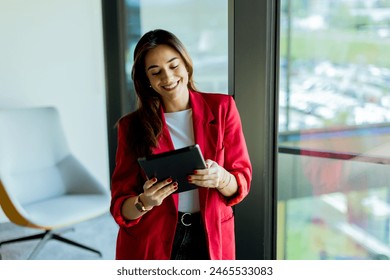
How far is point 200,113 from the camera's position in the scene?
1.01 metres

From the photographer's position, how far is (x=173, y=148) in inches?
39.5

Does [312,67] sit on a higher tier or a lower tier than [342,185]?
higher

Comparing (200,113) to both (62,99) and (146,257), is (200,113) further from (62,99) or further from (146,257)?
(62,99)

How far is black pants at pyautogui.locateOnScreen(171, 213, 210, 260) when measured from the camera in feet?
3.34

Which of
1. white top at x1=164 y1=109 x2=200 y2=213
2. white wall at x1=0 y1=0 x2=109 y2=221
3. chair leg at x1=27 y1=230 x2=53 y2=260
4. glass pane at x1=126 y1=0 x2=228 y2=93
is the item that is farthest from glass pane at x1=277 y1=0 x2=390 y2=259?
white wall at x1=0 y1=0 x2=109 y2=221

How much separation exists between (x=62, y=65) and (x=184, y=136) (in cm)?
157

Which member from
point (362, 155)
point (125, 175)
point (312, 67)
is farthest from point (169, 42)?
point (362, 155)

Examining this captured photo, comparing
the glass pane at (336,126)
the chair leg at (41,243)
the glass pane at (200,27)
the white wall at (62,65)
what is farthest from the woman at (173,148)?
the white wall at (62,65)

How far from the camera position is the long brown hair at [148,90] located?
958 millimetres

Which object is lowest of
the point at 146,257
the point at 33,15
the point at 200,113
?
the point at 146,257

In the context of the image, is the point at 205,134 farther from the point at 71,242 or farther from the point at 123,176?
the point at 71,242

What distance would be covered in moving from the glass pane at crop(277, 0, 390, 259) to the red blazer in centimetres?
36

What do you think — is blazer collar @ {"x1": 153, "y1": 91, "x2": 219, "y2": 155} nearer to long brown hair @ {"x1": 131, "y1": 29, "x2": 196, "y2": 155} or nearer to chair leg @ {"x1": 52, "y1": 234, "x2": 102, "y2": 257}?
long brown hair @ {"x1": 131, "y1": 29, "x2": 196, "y2": 155}

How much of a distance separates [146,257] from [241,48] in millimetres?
658
